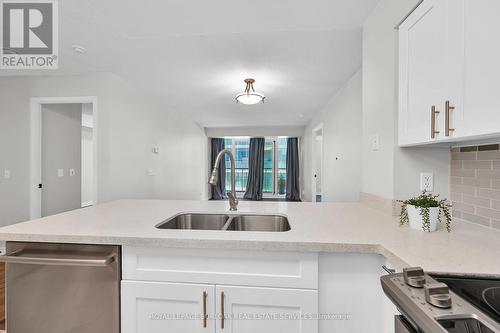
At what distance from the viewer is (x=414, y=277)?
57cm

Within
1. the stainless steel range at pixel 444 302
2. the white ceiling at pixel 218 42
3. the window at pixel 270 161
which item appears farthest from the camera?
the window at pixel 270 161

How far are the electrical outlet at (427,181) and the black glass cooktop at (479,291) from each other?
787 millimetres

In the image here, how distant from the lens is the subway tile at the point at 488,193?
3.30 ft

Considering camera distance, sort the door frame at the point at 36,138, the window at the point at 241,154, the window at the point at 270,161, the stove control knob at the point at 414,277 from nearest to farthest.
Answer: the stove control knob at the point at 414,277 → the door frame at the point at 36,138 → the window at the point at 270,161 → the window at the point at 241,154

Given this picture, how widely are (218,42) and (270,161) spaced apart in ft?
19.9

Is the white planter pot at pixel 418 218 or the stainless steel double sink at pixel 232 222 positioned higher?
the white planter pot at pixel 418 218

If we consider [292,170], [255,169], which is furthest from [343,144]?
[255,169]

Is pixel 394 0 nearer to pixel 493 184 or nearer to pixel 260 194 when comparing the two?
pixel 493 184

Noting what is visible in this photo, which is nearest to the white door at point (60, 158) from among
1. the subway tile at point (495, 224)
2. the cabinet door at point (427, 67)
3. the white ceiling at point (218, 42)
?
the white ceiling at point (218, 42)

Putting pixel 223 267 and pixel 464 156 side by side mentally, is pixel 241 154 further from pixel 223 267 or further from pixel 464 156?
pixel 223 267

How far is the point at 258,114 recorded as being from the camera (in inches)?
216

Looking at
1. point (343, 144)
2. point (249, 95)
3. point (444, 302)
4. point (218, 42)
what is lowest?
point (444, 302)

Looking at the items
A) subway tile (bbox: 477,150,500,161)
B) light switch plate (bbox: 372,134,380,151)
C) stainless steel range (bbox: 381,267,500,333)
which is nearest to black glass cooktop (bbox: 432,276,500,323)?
stainless steel range (bbox: 381,267,500,333)

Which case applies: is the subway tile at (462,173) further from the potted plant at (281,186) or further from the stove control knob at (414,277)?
the potted plant at (281,186)
